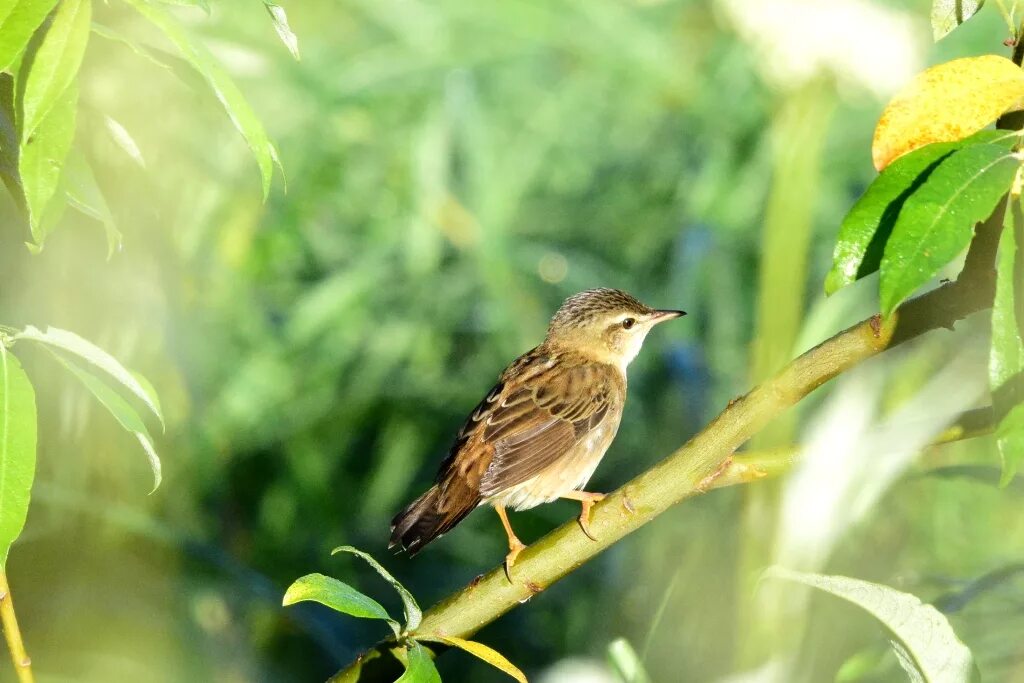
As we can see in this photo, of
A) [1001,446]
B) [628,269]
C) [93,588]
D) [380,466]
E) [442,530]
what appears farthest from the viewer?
[628,269]

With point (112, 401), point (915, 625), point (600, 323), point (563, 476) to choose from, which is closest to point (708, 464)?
point (915, 625)

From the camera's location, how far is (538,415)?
128 inches

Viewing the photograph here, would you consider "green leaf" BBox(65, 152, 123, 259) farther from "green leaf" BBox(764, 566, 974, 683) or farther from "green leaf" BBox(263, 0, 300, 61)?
"green leaf" BBox(764, 566, 974, 683)

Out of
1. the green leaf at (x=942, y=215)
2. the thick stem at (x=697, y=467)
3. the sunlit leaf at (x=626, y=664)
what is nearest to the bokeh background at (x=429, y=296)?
the sunlit leaf at (x=626, y=664)

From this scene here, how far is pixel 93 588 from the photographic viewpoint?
3.40 metres

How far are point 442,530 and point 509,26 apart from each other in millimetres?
2363

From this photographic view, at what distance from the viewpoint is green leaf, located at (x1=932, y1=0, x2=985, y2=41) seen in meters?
1.32

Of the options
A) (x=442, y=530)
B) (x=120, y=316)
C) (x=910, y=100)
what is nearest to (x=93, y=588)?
(x=120, y=316)

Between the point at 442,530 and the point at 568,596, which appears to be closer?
the point at 442,530

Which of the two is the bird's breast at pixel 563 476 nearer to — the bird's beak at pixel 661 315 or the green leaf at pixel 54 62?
the bird's beak at pixel 661 315

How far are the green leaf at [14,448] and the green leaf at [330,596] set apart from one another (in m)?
0.30

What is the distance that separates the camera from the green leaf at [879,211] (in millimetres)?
1202

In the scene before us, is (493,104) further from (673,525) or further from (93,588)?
(93,588)

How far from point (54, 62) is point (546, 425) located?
83.6 inches
